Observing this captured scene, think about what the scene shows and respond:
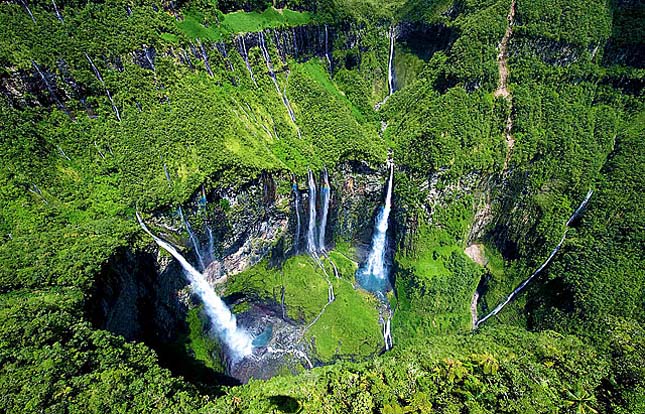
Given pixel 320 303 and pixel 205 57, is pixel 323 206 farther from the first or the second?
pixel 205 57

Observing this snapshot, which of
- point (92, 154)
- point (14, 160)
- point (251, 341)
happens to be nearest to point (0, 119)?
point (14, 160)

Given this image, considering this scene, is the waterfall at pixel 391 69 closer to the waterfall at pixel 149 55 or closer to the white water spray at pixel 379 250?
the white water spray at pixel 379 250

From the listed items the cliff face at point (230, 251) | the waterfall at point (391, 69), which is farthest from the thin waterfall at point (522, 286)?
the waterfall at point (391, 69)

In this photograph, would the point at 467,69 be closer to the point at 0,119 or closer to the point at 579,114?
the point at 579,114

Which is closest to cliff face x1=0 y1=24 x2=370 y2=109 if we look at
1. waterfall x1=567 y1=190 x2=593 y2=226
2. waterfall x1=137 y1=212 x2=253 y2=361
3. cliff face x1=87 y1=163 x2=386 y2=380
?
cliff face x1=87 y1=163 x2=386 y2=380

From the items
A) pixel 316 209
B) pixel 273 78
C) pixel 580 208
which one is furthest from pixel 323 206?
pixel 580 208

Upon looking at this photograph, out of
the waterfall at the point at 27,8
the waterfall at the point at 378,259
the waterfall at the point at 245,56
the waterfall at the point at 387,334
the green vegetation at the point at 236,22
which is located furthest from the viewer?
the waterfall at the point at 378,259

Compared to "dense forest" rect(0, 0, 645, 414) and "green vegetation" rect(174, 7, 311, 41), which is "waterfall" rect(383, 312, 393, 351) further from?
"green vegetation" rect(174, 7, 311, 41)
